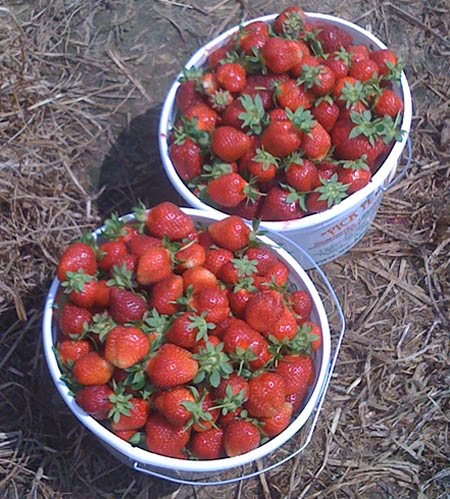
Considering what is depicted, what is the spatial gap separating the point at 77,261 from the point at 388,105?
2.33 feet

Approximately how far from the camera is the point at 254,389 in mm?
1459

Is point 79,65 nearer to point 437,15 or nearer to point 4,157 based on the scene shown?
point 4,157

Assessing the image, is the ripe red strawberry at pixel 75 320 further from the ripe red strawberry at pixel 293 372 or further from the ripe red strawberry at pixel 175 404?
the ripe red strawberry at pixel 293 372

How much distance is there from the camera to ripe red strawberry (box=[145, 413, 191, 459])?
1.45 m

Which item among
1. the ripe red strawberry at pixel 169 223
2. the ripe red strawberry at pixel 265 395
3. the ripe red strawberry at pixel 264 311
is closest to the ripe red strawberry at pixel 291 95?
the ripe red strawberry at pixel 169 223

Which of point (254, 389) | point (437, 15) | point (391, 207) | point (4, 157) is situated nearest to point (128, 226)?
point (254, 389)

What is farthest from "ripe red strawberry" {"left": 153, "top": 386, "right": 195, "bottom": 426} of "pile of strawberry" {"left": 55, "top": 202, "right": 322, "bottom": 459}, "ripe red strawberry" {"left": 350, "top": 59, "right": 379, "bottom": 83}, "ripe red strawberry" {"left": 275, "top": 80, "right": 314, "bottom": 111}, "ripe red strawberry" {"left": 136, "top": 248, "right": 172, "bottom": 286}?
"ripe red strawberry" {"left": 350, "top": 59, "right": 379, "bottom": 83}

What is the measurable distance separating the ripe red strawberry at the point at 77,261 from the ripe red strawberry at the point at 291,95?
0.50 meters

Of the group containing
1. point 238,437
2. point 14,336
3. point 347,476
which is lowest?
point 347,476

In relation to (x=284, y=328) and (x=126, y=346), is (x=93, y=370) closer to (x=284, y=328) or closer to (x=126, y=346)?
(x=126, y=346)

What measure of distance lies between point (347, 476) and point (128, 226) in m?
0.70

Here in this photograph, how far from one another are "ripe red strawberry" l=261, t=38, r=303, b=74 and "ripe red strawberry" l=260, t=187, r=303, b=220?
25 centimetres

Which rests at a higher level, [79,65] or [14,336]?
[79,65]

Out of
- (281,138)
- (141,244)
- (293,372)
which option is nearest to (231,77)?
(281,138)
